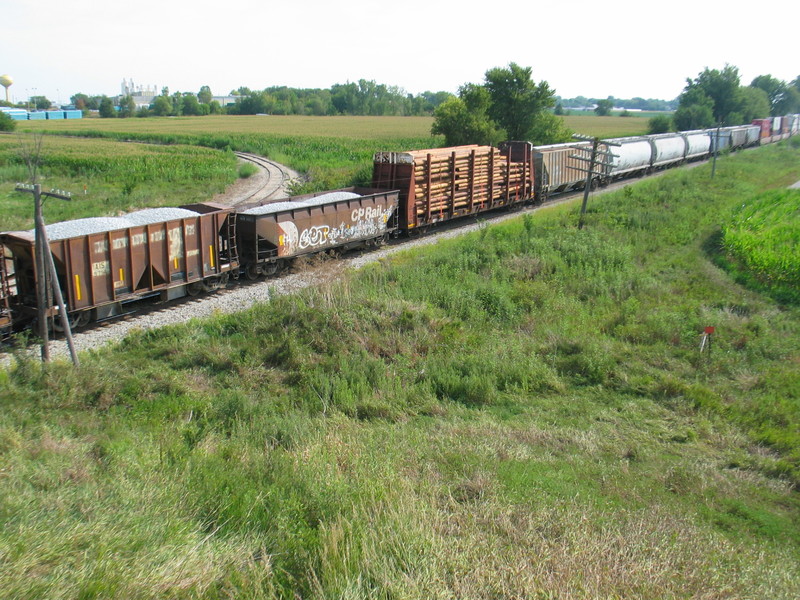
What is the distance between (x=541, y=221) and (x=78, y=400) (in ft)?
74.5

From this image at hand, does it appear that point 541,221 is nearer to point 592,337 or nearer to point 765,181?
point 592,337

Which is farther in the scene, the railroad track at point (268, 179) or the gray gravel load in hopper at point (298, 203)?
the railroad track at point (268, 179)

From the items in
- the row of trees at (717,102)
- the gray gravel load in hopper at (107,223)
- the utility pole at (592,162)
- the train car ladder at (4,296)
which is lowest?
the train car ladder at (4,296)

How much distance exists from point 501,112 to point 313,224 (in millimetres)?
39219

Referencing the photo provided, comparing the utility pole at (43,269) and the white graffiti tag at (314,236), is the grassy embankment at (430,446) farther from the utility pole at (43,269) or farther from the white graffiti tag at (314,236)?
the white graffiti tag at (314,236)

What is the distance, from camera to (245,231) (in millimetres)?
20359

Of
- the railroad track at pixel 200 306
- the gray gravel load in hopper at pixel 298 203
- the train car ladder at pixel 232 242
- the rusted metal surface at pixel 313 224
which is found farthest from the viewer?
the gray gravel load in hopper at pixel 298 203

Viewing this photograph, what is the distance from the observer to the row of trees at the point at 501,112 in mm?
48781

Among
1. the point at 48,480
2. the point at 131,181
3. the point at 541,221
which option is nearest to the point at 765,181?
the point at 541,221

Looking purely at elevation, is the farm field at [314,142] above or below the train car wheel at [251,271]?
above

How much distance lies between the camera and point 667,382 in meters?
13.5

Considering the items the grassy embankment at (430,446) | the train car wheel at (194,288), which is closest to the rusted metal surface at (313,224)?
the train car wheel at (194,288)

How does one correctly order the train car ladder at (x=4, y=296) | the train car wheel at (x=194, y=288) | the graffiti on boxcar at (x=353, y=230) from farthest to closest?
the graffiti on boxcar at (x=353, y=230), the train car wheel at (x=194, y=288), the train car ladder at (x=4, y=296)

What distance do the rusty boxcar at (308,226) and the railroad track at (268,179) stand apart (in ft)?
42.3
